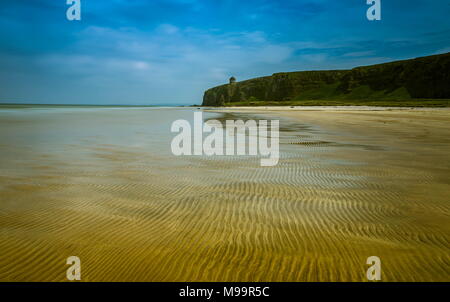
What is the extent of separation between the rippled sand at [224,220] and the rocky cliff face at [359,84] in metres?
103

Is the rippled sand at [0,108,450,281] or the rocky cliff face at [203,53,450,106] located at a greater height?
the rocky cliff face at [203,53,450,106]

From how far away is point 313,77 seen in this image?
452 feet

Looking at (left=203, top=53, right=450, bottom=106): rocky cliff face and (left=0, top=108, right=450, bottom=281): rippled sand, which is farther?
(left=203, top=53, right=450, bottom=106): rocky cliff face

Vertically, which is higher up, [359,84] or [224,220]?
[359,84]

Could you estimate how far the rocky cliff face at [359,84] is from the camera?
282 feet

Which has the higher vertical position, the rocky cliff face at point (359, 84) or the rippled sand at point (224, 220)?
the rocky cliff face at point (359, 84)

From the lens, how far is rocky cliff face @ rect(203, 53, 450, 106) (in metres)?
85.9

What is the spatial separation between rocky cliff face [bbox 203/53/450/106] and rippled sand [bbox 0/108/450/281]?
10258 cm

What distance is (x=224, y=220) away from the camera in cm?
401

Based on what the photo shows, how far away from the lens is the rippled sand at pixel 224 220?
286 cm

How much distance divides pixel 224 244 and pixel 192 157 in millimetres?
5736

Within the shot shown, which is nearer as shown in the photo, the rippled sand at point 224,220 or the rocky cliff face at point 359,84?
the rippled sand at point 224,220

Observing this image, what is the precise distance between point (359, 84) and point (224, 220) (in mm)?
127813

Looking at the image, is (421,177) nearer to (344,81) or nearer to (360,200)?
(360,200)
